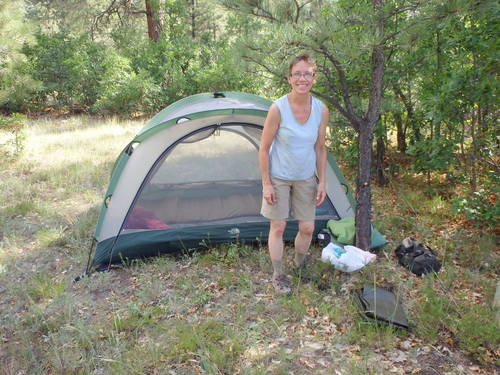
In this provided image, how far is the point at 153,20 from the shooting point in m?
12.9

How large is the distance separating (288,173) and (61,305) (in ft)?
6.84

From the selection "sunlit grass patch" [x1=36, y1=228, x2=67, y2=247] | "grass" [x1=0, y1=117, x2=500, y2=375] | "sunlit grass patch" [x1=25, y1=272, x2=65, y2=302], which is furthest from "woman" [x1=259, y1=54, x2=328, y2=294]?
"sunlit grass patch" [x1=36, y1=228, x2=67, y2=247]

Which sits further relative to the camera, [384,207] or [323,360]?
[384,207]

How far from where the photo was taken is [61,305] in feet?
10.5

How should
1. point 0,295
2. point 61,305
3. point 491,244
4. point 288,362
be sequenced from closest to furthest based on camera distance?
point 288,362 → point 61,305 → point 0,295 → point 491,244

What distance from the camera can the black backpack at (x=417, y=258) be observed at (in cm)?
336

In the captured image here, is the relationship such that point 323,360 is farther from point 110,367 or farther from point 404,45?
point 404,45

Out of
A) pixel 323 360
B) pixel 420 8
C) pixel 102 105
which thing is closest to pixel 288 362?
pixel 323 360

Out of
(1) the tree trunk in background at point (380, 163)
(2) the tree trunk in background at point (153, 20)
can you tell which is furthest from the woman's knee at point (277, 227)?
(2) the tree trunk in background at point (153, 20)

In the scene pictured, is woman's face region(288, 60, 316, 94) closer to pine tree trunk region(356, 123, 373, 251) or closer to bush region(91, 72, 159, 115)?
pine tree trunk region(356, 123, 373, 251)

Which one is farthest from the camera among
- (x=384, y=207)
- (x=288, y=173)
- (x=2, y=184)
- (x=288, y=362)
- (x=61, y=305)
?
(x=2, y=184)

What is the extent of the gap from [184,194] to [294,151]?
1.89 metres

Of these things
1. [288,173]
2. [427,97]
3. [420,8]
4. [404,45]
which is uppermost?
[420,8]

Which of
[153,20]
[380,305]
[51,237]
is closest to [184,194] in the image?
[51,237]
